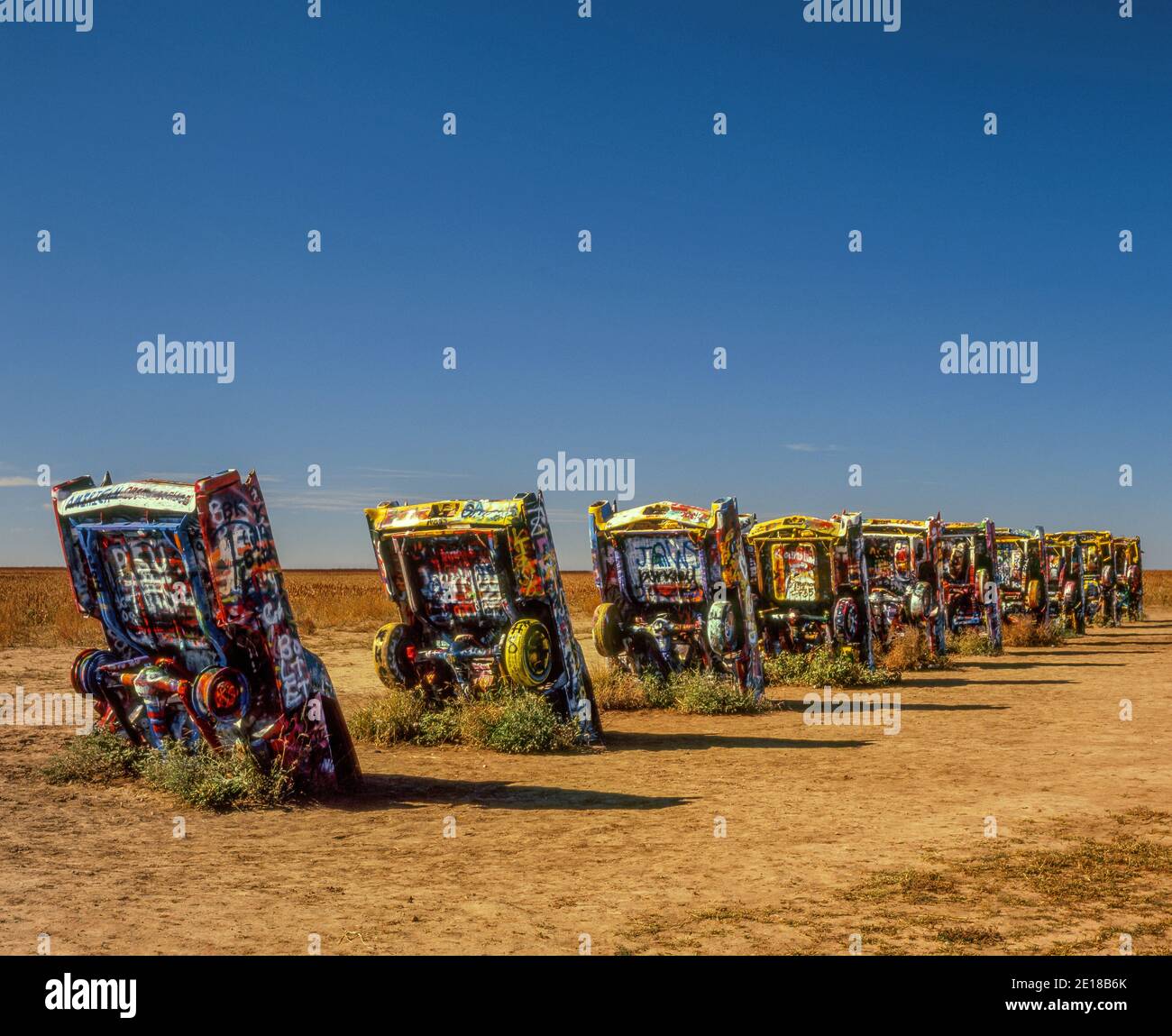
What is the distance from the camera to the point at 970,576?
27.3 metres

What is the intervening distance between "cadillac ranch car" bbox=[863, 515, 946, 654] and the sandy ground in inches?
378

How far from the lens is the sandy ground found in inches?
242

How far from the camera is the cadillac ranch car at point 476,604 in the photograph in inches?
498

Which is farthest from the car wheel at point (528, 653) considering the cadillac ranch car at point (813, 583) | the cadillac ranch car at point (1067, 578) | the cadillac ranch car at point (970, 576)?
the cadillac ranch car at point (1067, 578)

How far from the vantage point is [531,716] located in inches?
505

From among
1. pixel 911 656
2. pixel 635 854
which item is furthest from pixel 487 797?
pixel 911 656

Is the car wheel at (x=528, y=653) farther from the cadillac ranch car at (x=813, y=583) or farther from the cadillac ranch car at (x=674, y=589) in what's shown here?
the cadillac ranch car at (x=813, y=583)

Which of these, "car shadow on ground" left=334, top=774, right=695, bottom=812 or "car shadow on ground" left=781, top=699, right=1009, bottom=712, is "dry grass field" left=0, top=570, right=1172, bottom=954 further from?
"car shadow on ground" left=781, top=699, right=1009, bottom=712

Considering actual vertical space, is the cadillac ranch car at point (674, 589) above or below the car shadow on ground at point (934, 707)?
above

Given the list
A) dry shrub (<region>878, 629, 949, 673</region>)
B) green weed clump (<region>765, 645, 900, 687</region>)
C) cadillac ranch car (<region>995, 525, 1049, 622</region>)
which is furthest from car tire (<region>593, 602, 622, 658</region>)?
cadillac ranch car (<region>995, 525, 1049, 622</region>)

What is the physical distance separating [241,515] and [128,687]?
8.38ft

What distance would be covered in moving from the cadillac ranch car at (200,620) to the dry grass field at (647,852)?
698 millimetres

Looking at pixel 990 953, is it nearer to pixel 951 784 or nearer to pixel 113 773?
pixel 951 784

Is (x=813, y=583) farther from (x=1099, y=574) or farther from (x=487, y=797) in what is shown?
(x=1099, y=574)
